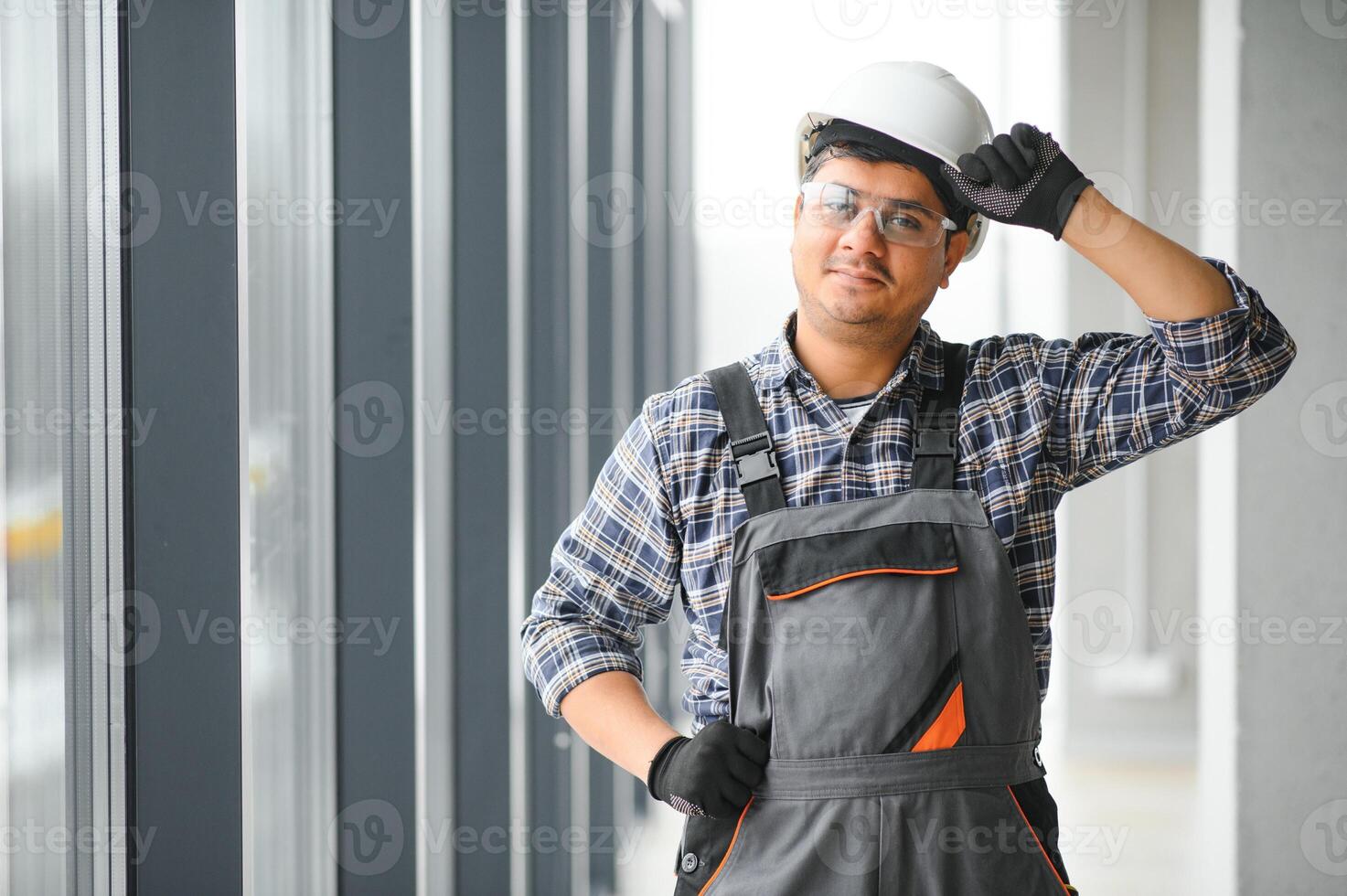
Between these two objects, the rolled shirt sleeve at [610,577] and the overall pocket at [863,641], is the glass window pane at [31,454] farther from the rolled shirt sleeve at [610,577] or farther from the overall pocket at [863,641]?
the overall pocket at [863,641]

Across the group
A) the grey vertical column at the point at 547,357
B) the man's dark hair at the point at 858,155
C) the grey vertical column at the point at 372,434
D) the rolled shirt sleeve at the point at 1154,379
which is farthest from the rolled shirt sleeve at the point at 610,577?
the grey vertical column at the point at 547,357

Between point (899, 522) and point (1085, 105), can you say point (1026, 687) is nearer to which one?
point (899, 522)

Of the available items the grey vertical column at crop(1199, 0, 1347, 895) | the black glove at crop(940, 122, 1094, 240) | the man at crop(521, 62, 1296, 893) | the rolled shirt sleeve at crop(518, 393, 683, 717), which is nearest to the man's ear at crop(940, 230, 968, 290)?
the man at crop(521, 62, 1296, 893)

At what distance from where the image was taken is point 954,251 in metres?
1.24

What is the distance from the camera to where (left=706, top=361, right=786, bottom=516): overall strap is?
113 cm

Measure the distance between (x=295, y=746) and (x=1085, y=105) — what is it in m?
3.22

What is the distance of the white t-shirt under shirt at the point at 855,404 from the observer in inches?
47.2

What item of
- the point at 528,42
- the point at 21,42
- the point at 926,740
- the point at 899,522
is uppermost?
the point at 528,42

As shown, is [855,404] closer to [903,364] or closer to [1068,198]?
[903,364]

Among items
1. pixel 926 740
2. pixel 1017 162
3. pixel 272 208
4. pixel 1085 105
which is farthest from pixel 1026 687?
pixel 1085 105

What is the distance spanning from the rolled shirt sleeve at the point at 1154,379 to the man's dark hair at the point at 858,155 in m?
0.18

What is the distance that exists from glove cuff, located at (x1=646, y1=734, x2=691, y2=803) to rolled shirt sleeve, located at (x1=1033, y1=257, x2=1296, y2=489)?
20.2 inches

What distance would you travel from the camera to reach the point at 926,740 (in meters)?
1.04

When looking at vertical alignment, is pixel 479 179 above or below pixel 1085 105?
below
